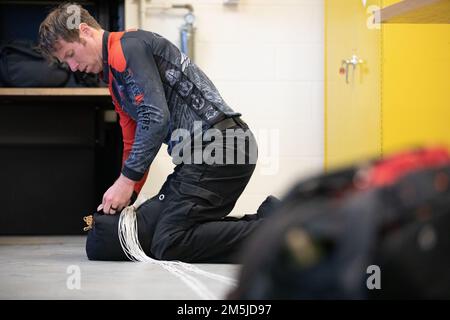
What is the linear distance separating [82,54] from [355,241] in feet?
6.07

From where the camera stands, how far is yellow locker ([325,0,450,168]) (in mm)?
2852

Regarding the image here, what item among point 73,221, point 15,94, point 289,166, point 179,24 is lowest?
point 73,221

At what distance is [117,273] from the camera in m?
1.98

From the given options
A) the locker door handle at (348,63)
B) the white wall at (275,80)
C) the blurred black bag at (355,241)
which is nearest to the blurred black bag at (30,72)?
the white wall at (275,80)

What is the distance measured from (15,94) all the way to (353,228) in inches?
107

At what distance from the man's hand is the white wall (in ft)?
4.15

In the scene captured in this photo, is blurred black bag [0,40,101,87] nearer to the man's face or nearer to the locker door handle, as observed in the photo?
the man's face

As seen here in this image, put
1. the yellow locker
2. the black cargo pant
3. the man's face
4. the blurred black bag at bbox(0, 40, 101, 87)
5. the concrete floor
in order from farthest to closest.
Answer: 1. the blurred black bag at bbox(0, 40, 101, 87)
2. the yellow locker
3. the man's face
4. the black cargo pant
5. the concrete floor

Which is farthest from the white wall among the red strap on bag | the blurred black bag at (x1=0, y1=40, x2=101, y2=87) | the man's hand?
the red strap on bag

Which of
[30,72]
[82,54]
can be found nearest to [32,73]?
[30,72]

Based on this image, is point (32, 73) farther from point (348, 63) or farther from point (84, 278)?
point (84, 278)

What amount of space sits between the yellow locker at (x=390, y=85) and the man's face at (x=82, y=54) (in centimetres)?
99

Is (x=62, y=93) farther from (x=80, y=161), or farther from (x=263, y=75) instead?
(x=263, y=75)

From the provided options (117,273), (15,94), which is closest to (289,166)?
(15,94)
